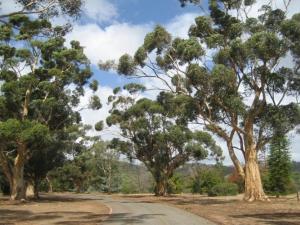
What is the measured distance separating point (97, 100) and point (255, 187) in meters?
18.2

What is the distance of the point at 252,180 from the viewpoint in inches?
1639

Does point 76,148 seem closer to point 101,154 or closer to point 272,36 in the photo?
point 101,154

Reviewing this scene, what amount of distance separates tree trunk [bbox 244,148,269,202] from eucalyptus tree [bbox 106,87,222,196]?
20777mm

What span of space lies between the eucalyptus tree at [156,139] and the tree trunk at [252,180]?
20777 millimetres

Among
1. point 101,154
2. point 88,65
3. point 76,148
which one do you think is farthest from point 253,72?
point 101,154

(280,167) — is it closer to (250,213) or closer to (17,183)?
(17,183)

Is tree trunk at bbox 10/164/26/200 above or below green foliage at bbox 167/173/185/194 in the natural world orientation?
below

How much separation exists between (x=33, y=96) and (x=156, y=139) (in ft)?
74.3

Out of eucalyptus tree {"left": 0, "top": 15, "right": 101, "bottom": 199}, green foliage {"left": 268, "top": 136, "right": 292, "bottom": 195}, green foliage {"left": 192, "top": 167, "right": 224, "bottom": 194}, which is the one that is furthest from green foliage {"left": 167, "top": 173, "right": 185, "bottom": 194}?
eucalyptus tree {"left": 0, "top": 15, "right": 101, "bottom": 199}

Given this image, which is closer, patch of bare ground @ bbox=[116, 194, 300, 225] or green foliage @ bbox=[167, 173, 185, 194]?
patch of bare ground @ bbox=[116, 194, 300, 225]

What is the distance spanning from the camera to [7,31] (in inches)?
1662

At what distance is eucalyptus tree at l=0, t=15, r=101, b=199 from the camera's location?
40750 mm

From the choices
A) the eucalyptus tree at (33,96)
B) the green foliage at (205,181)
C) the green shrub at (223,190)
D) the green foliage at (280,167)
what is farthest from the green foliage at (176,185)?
the eucalyptus tree at (33,96)

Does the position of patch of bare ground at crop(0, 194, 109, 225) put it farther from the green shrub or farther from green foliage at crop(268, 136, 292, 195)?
the green shrub
